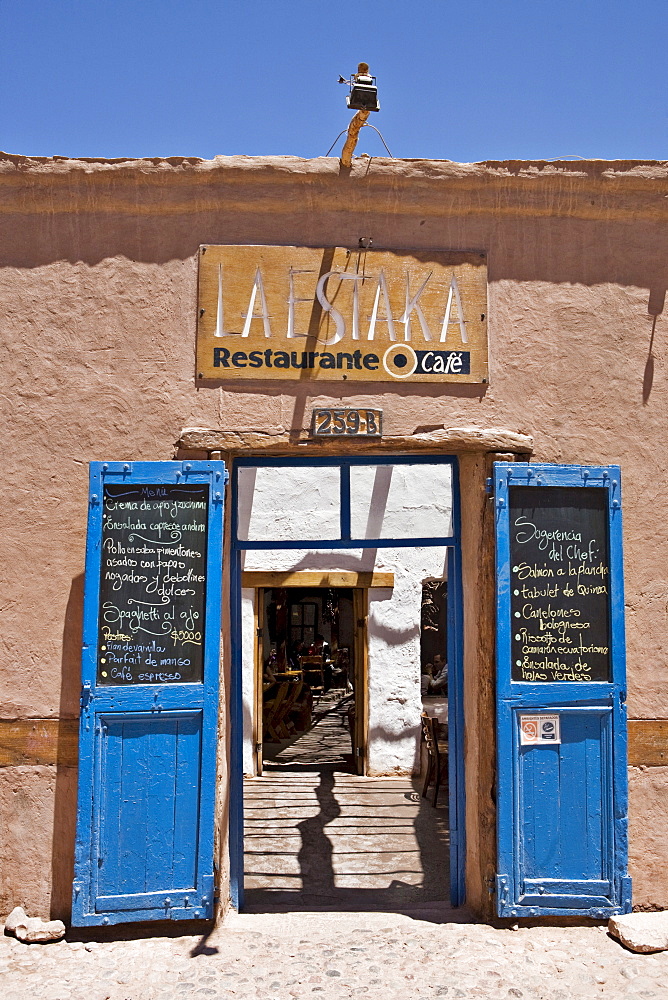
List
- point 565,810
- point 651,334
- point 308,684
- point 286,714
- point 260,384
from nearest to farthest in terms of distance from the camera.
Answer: point 565,810 → point 260,384 → point 651,334 → point 286,714 → point 308,684

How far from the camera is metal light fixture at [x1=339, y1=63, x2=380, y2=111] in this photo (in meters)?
4.32

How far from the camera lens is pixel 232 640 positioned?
4.91 m

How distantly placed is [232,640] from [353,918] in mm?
1696

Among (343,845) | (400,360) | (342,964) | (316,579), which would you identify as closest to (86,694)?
(342,964)

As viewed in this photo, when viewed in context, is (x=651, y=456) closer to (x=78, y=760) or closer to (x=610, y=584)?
(x=610, y=584)

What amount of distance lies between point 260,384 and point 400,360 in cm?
82

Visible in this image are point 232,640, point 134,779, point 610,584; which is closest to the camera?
point 134,779

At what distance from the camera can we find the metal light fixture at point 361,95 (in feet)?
14.2

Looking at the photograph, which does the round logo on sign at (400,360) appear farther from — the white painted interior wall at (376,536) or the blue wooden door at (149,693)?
the white painted interior wall at (376,536)

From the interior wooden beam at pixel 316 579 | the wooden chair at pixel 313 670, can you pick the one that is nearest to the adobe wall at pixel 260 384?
the interior wooden beam at pixel 316 579

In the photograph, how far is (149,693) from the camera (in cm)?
428

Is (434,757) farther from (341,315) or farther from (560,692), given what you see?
(341,315)

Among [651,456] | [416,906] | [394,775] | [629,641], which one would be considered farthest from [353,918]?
[394,775]

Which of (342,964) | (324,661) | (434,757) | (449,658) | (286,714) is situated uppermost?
(449,658)
